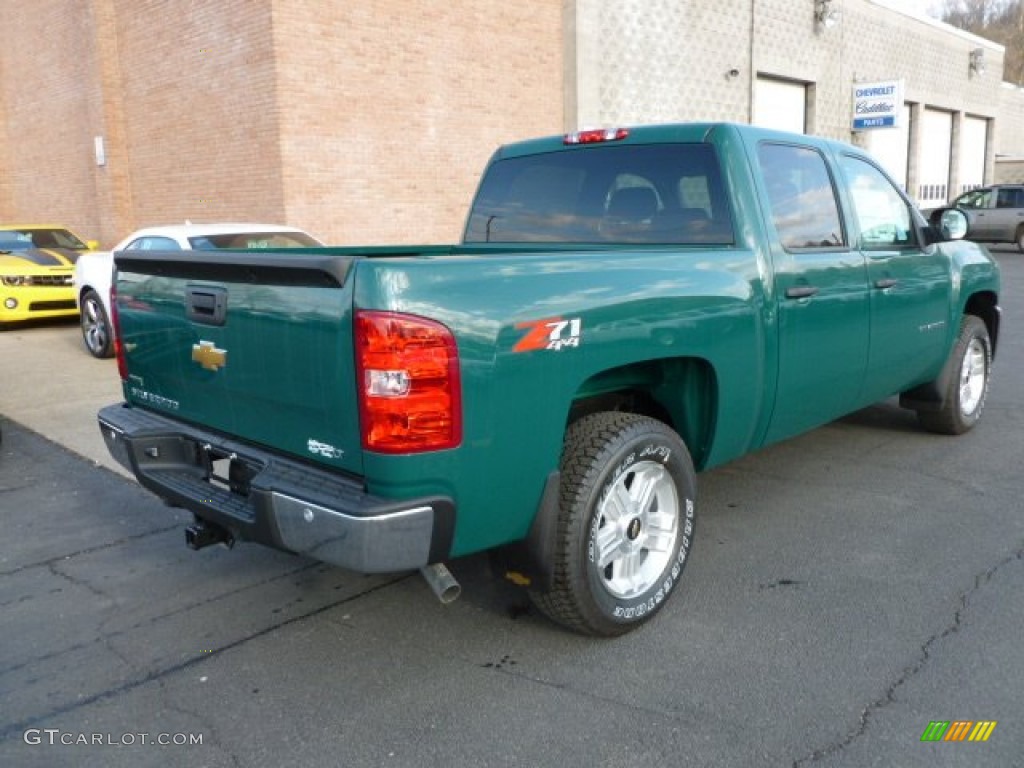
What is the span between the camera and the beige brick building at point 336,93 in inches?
530

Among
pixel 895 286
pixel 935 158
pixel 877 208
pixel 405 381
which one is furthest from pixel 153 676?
pixel 935 158

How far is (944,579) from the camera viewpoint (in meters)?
3.97

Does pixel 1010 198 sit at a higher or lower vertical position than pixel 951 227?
higher

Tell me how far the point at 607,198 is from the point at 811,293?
1.07 meters

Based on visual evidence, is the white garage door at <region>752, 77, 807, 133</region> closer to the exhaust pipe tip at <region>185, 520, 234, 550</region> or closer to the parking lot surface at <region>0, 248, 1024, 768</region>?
the parking lot surface at <region>0, 248, 1024, 768</region>

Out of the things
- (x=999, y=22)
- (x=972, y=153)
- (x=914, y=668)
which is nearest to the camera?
(x=914, y=668)

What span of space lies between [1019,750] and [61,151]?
20.8m

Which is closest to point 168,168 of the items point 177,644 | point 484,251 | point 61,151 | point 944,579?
point 61,151

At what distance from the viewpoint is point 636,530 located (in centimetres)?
352

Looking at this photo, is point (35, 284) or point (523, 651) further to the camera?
point (35, 284)

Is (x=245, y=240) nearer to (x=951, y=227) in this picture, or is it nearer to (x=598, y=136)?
(x=598, y=136)

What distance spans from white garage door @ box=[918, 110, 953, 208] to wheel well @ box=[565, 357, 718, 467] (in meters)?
29.7

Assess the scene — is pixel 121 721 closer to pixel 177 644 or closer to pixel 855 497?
pixel 177 644

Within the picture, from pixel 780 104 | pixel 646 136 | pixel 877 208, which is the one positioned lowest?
pixel 877 208
